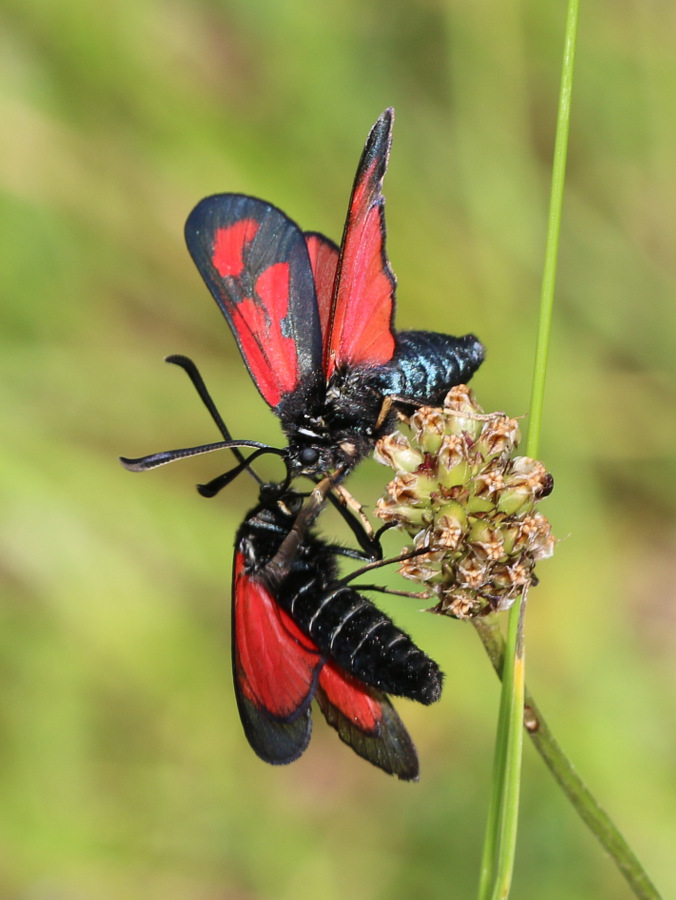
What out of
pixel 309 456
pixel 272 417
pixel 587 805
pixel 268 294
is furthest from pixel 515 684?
pixel 272 417

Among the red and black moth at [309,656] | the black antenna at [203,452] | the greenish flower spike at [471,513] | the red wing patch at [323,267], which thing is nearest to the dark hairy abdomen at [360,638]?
the red and black moth at [309,656]

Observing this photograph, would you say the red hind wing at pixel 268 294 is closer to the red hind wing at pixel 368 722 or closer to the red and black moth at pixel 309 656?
the red and black moth at pixel 309 656

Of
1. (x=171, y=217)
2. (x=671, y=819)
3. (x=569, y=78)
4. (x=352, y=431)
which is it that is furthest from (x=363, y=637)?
(x=171, y=217)

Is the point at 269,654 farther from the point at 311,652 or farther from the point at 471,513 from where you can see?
the point at 471,513

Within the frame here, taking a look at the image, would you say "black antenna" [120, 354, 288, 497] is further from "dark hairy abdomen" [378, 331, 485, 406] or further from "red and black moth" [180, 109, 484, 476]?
"dark hairy abdomen" [378, 331, 485, 406]

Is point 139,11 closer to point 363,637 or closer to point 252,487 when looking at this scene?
point 252,487
